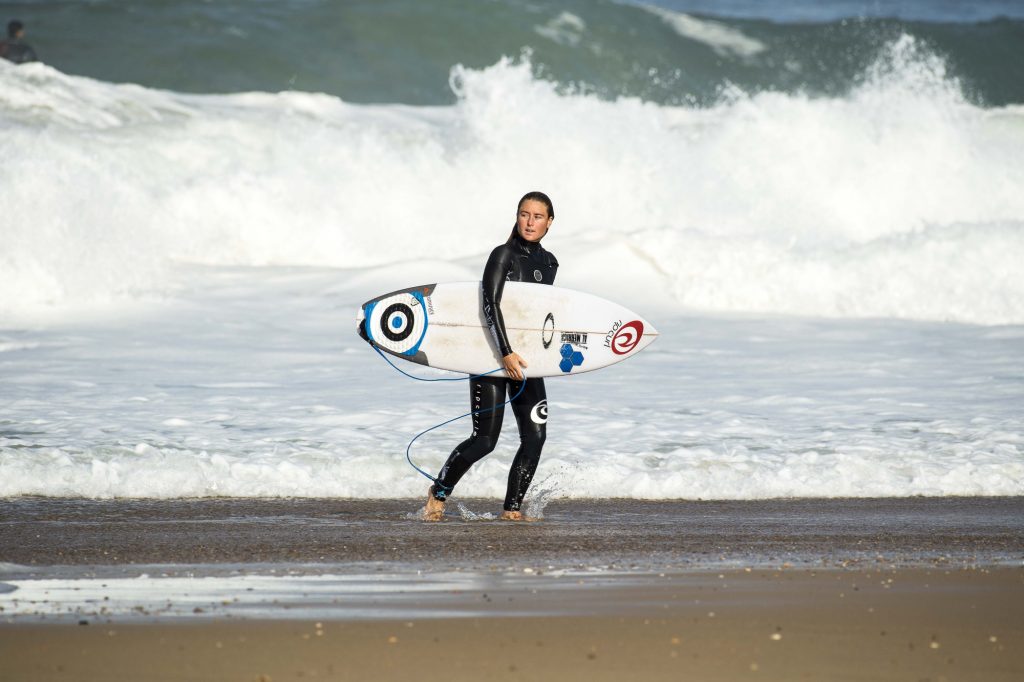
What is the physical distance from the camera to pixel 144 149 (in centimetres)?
1528

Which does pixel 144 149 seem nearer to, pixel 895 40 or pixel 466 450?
pixel 466 450

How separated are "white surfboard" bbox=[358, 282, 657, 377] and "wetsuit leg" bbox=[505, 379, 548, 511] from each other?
0.29 m

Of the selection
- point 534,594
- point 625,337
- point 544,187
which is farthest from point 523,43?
point 534,594

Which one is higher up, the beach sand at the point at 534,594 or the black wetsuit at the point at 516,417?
the black wetsuit at the point at 516,417

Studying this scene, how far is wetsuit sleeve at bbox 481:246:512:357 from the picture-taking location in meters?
5.27

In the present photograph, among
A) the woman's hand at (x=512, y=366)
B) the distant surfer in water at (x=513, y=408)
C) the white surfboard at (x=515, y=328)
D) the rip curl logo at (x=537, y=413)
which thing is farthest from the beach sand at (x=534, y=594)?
the white surfboard at (x=515, y=328)

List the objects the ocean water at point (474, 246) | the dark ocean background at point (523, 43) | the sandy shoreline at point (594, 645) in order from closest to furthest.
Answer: the sandy shoreline at point (594, 645), the ocean water at point (474, 246), the dark ocean background at point (523, 43)

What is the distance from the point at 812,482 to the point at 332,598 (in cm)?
336

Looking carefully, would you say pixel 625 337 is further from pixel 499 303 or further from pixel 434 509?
pixel 434 509

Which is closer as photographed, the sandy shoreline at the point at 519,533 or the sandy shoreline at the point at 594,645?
the sandy shoreline at the point at 594,645

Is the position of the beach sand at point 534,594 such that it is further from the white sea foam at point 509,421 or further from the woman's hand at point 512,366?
the woman's hand at point 512,366

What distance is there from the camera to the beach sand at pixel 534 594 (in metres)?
3.01

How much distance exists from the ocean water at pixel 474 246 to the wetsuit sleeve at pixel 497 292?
3.81 feet

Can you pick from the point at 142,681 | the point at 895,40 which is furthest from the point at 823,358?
the point at 895,40
